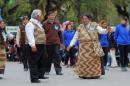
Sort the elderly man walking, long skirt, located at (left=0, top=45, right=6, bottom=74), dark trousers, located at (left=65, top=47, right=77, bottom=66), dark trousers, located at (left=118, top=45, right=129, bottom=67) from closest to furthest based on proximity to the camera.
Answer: the elderly man walking → long skirt, located at (left=0, top=45, right=6, bottom=74) → dark trousers, located at (left=118, top=45, right=129, bottom=67) → dark trousers, located at (left=65, top=47, right=77, bottom=66)

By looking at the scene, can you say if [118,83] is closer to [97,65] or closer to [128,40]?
[97,65]

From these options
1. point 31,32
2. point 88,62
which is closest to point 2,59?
point 31,32

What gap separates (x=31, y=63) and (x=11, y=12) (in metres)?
35.5

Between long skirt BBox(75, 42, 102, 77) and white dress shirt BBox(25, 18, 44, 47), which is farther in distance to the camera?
long skirt BBox(75, 42, 102, 77)

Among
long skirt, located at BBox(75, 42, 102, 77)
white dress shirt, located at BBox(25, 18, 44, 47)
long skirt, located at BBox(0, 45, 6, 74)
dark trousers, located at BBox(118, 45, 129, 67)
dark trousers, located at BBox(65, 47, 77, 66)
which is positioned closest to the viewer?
white dress shirt, located at BBox(25, 18, 44, 47)

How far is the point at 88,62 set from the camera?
49.1 ft

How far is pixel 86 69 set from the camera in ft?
49.0

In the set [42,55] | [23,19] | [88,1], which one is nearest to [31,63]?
[42,55]

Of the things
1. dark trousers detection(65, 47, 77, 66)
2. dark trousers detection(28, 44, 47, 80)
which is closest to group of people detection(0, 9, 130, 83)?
dark trousers detection(28, 44, 47, 80)

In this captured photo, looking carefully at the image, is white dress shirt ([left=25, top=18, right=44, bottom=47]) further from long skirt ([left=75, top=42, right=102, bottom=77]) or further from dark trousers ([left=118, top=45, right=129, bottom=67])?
dark trousers ([left=118, top=45, right=129, bottom=67])

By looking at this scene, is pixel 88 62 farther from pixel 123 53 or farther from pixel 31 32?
pixel 123 53

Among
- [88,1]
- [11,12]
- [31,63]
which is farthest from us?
[11,12]

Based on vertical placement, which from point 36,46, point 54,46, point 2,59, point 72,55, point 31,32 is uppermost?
point 31,32

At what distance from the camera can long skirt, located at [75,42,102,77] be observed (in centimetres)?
1495
